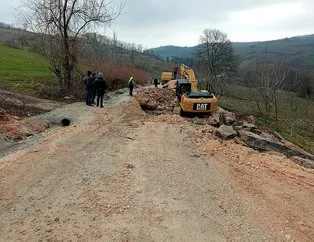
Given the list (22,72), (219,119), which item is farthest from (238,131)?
(22,72)

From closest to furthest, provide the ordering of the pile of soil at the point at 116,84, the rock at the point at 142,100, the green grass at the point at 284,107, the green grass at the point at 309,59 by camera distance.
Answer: the rock at the point at 142,100 < the pile of soil at the point at 116,84 < the green grass at the point at 284,107 < the green grass at the point at 309,59

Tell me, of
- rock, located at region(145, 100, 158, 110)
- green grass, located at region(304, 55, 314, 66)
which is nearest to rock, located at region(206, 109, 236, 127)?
rock, located at region(145, 100, 158, 110)

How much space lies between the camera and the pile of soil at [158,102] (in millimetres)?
25698

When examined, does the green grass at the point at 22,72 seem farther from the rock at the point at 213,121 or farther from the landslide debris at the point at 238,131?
the rock at the point at 213,121

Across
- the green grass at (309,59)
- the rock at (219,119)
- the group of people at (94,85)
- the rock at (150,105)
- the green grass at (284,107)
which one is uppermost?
the group of people at (94,85)

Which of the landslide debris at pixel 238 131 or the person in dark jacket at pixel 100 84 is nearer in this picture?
the landslide debris at pixel 238 131

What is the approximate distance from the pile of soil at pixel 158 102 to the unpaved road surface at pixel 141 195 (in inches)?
461

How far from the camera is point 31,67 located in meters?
46.0

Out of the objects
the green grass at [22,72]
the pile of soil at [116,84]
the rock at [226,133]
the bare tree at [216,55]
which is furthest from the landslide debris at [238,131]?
the bare tree at [216,55]

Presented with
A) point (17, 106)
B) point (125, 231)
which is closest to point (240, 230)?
point (125, 231)

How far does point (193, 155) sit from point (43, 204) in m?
5.00

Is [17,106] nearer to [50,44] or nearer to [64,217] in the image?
[50,44]

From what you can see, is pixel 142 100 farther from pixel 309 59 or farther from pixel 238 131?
pixel 309 59

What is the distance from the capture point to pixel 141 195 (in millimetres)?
9133
